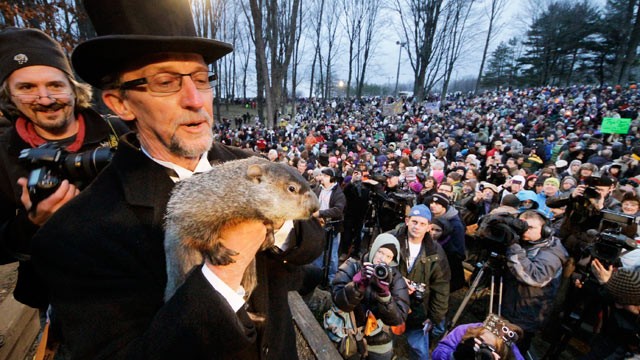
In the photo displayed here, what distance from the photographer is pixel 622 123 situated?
1382 centimetres

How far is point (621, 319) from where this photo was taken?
3.38 m

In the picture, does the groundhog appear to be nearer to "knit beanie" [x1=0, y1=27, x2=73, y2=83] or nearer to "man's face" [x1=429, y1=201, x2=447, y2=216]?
"knit beanie" [x1=0, y1=27, x2=73, y2=83]

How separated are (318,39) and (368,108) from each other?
41.8ft

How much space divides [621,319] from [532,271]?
0.96 meters

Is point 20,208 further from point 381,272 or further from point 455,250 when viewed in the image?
A: point 455,250

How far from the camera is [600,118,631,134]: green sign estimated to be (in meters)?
13.7

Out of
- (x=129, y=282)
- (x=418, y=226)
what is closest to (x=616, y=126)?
(x=418, y=226)

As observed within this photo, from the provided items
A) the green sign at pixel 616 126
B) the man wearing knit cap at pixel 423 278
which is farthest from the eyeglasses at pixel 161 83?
the green sign at pixel 616 126

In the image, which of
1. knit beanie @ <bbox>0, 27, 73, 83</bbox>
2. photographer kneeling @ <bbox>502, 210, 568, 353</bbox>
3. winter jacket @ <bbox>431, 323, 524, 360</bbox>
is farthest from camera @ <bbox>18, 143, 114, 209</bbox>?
photographer kneeling @ <bbox>502, 210, 568, 353</bbox>

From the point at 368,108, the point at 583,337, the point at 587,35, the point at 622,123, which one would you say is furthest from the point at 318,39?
the point at 583,337

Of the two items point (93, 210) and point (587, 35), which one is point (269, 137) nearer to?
point (93, 210)

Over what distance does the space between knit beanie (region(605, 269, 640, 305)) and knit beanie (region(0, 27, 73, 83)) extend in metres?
6.06

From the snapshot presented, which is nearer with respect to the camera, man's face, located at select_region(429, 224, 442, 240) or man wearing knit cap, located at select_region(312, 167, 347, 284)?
man's face, located at select_region(429, 224, 442, 240)

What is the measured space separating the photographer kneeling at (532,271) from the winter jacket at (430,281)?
90 cm
